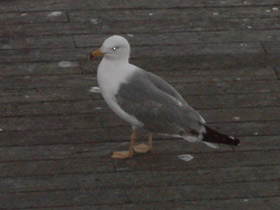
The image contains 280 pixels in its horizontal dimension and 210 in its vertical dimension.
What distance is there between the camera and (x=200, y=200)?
4.60 metres

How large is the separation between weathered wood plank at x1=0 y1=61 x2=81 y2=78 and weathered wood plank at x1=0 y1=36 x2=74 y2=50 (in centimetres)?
26

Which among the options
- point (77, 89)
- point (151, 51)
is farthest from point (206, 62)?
point (77, 89)

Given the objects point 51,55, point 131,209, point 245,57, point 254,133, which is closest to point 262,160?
point 254,133

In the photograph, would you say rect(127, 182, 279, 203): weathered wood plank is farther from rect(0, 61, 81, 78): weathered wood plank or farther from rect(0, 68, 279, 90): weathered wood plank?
rect(0, 61, 81, 78): weathered wood plank

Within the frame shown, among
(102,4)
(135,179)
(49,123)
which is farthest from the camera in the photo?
(102,4)

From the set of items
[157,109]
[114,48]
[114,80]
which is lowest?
[157,109]

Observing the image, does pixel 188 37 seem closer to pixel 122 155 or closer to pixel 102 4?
pixel 102 4

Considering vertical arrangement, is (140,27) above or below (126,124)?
above

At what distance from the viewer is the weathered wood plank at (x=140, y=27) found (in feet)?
21.0

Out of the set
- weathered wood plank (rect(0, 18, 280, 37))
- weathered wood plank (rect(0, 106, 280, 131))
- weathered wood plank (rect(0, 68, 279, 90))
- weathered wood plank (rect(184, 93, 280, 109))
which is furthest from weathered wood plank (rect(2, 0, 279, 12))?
weathered wood plank (rect(0, 106, 280, 131))

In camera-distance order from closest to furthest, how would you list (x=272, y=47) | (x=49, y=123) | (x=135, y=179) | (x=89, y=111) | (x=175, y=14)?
(x=135, y=179)
(x=49, y=123)
(x=89, y=111)
(x=272, y=47)
(x=175, y=14)

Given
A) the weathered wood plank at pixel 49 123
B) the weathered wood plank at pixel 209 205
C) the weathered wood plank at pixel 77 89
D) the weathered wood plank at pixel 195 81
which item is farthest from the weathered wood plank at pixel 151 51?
the weathered wood plank at pixel 209 205

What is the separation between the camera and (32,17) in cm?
657

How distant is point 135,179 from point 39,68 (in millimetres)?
1437
